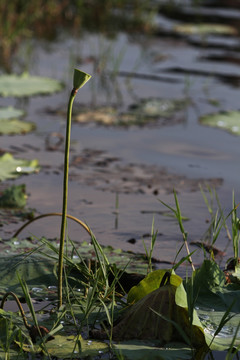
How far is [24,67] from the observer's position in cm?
458

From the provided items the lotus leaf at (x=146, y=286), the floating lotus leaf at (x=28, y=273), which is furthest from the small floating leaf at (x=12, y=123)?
the lotus leaf at (x=146, y=286)

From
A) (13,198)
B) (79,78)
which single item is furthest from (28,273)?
(13,198)

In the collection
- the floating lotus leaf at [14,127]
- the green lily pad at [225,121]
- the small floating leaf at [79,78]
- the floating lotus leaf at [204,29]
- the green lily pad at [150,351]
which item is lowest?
the green lily pad at [150,351]

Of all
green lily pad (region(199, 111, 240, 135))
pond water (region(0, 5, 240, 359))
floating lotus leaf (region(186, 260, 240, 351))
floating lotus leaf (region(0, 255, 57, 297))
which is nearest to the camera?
floating lotus leaf (region(186, 260, 240, 351))

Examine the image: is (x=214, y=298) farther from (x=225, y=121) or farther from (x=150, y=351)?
(x=225, y=121)

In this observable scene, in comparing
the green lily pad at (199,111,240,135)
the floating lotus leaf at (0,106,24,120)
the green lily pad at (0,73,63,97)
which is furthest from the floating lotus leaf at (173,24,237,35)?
the floating lotus leaf at (0,106,24,120)

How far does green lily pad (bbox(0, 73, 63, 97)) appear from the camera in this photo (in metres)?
3.80

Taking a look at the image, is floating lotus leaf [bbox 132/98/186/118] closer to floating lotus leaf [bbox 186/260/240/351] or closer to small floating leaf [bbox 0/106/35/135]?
small floating leaf [bbox 0/106/35/135]

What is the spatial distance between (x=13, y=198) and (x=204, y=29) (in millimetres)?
3983

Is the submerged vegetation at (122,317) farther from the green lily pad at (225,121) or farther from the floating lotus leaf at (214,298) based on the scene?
the green lily pad at (225,121)

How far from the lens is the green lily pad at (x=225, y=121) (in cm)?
349

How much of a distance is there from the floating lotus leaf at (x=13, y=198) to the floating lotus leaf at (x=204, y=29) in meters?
3.78

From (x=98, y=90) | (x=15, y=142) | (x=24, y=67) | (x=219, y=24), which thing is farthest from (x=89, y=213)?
(x=219, y=24)

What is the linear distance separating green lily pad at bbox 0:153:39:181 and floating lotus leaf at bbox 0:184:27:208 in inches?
8.0
